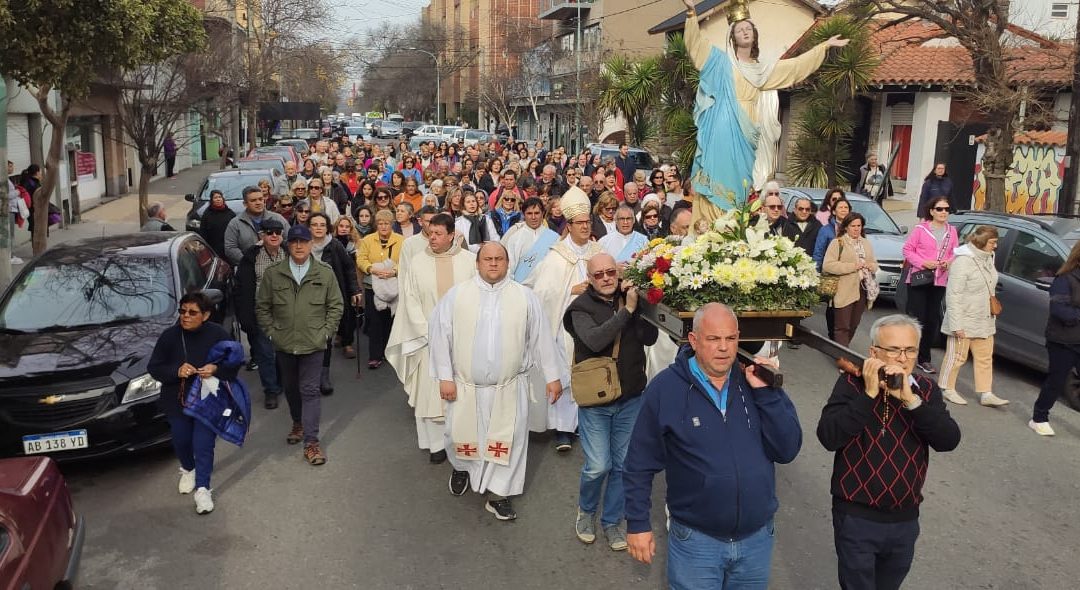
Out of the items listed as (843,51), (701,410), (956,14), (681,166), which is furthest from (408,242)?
(843,51)

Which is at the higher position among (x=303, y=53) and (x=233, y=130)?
(x=303, y=53)

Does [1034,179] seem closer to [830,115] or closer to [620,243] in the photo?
[830,115]

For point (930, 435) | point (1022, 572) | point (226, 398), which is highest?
point (930, 435)

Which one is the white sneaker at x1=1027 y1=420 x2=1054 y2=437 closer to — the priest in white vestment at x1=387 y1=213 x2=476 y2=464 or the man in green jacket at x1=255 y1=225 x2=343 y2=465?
the priest in white vestment at x1=387 y1=213 x2=476 y2=464

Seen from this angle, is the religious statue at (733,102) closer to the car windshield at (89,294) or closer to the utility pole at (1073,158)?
the car windshield at (89,294)

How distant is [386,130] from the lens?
2530 inches

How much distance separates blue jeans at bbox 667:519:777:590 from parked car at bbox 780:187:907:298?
312 inches

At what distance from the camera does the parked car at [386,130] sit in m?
60.8

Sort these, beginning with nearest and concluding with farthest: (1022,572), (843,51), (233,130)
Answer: (1022,572), (843,51), (233,130)

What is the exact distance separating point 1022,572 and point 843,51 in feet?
52.3

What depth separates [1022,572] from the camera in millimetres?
5465

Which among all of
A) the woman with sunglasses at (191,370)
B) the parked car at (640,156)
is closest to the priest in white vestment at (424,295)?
the woman with sunglasses at (191,370)

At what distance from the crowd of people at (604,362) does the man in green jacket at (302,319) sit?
0.05 feet

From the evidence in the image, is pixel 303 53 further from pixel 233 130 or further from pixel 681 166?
pixel 681 166
